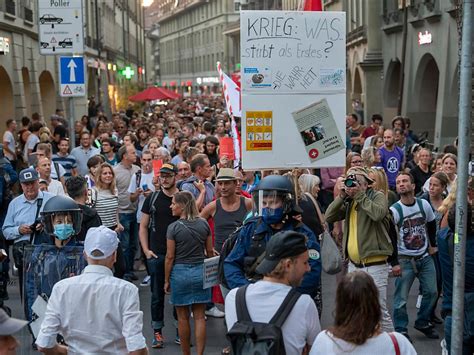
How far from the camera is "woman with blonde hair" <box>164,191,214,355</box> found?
927cm

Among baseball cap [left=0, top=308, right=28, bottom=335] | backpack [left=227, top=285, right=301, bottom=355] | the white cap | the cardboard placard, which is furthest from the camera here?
the cardboard placard

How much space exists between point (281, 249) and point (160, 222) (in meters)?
5.06

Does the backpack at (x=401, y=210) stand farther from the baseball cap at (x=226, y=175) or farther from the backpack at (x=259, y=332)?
the backpack at (x=259, y=332)

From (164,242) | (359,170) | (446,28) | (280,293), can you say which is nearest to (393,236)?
(359,170)

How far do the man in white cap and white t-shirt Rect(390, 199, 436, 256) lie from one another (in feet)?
15.5

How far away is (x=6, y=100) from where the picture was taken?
29047 mm

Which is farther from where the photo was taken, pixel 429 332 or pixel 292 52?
pixel 429 332

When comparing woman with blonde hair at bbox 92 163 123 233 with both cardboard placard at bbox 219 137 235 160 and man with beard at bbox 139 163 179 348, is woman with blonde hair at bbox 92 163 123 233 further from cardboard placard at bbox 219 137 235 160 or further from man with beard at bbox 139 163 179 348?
cardboard placard at bbox 219 137 235 160

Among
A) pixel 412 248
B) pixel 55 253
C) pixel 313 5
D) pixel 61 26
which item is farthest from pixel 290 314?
pixel 61 26

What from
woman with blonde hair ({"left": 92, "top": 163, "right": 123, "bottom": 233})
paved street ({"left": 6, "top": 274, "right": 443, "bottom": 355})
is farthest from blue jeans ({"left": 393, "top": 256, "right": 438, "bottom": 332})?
woman with blonde hair ({"left": 92, "top": 163, "right": 123, "bottom": 233})

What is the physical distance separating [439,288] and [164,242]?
2.97m

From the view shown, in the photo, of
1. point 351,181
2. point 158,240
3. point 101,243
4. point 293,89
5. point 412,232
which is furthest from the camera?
point 158,240

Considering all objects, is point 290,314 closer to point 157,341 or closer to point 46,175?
point 157,341

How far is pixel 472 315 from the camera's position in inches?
280
